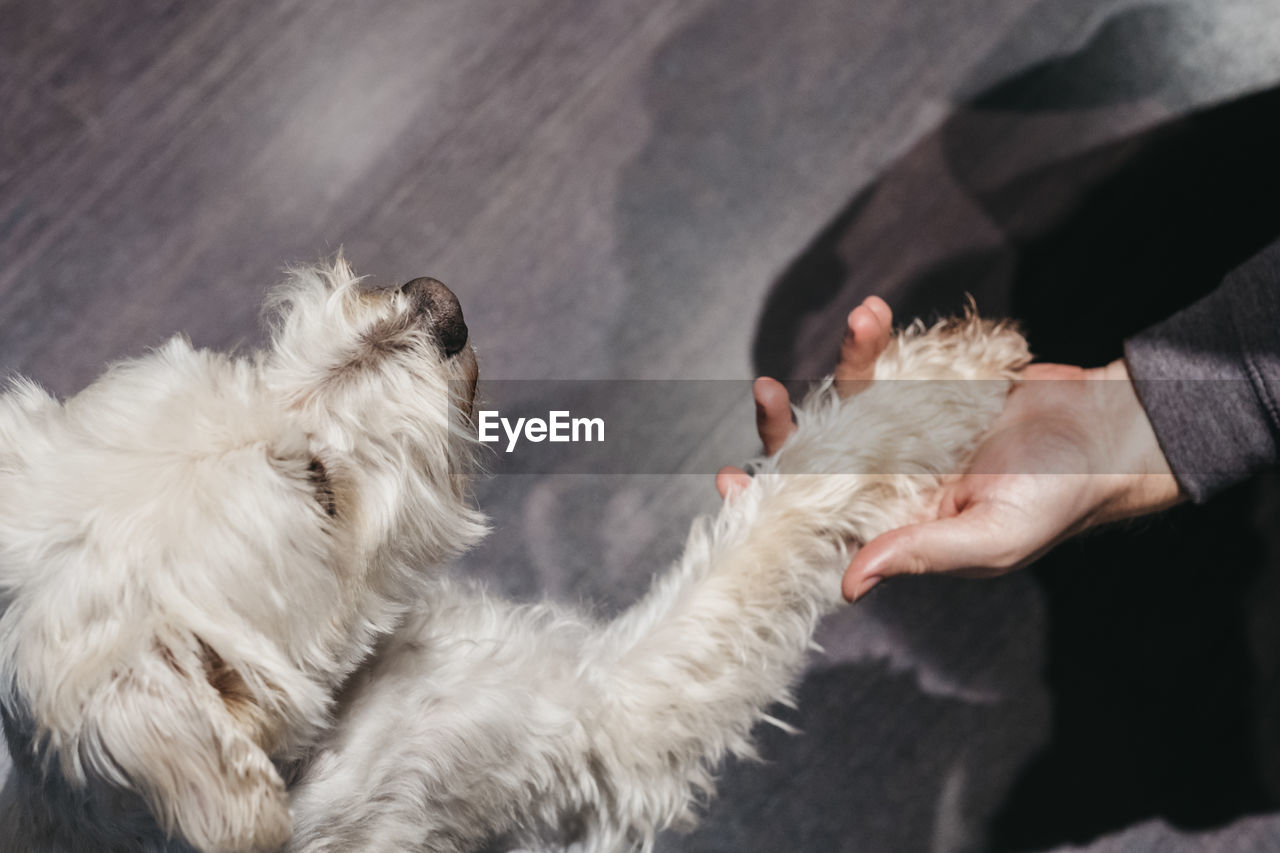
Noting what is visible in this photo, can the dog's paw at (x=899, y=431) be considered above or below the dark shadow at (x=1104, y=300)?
above

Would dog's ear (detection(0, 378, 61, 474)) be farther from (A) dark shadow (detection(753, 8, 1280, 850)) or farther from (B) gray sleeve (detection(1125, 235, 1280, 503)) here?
Result: (B) gray sleeve (detection(1125, 235, 1280, 503))

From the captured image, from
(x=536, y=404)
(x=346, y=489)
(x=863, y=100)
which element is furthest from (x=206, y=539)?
(x=863, y=100)

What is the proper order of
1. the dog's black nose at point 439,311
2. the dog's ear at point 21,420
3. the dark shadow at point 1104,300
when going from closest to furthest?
the dog's ear at point 21,420
the dog's black nose at point 439,311
the dark shadow at point 1104,300

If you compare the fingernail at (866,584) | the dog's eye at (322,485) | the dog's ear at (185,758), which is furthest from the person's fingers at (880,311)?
the dog's ear at (185,758)

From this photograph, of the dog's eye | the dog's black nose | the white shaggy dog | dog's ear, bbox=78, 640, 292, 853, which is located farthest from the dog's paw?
dog's ear, bbox=78, 640, 292, 853

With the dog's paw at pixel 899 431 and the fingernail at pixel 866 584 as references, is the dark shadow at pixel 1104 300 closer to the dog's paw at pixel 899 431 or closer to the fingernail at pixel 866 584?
the dog's paw at pixel 899 431
